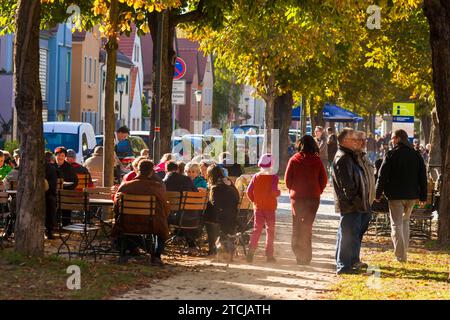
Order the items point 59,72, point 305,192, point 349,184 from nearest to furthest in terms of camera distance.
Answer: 1. point 349,184
2. point 305,192
3. point 59,72

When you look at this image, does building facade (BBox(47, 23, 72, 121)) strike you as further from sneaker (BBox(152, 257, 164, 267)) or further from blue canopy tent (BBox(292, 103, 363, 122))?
→ sneaker (BBox(152, 257, 164, 267))

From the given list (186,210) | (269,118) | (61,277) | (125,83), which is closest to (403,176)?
(186,210)

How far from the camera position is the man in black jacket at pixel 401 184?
16.8 m

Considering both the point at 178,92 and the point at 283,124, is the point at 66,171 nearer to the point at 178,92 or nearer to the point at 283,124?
the point at 178,92

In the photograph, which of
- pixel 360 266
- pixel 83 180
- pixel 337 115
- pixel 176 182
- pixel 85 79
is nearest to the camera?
pixel 360 266

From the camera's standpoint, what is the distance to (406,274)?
15.2 meters

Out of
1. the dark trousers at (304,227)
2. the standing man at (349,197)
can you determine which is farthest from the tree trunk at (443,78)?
the standing man at (349,197)

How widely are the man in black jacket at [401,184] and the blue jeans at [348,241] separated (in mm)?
1494

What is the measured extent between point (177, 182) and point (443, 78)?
4.89 m

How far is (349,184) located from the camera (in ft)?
49.6

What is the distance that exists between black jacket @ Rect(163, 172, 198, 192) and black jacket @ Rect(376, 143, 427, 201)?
9.34ft

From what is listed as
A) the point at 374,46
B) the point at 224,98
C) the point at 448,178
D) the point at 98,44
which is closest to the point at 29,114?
the point at 448,178

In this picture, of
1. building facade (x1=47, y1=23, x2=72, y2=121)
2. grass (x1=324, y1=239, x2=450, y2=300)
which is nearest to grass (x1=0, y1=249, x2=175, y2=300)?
grass (x1=324, y1=239, x2=450, y2=300)

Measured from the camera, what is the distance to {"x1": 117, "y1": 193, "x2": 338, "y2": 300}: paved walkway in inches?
493
